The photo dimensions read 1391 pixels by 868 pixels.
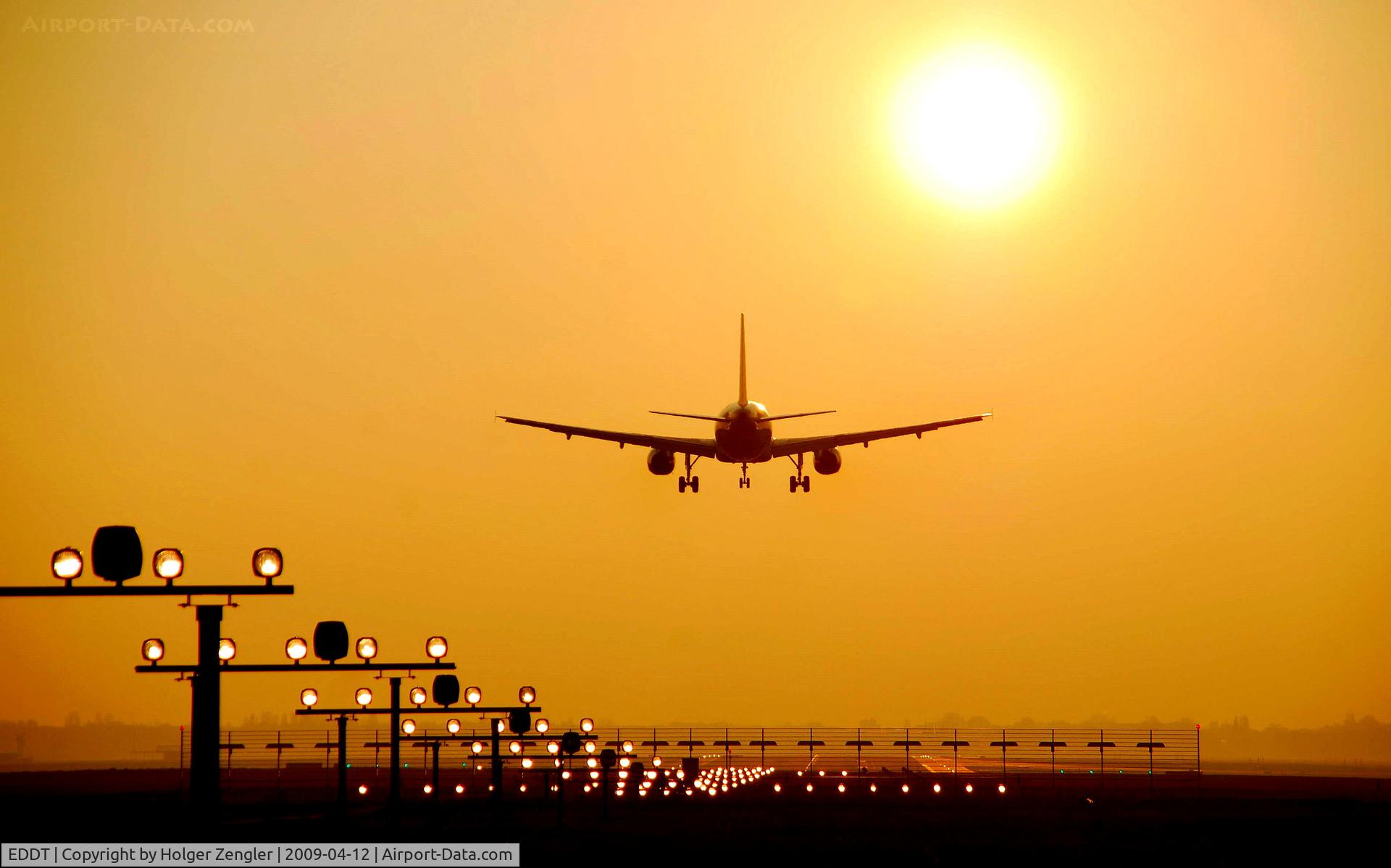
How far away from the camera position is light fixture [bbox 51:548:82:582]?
29984 millimetres

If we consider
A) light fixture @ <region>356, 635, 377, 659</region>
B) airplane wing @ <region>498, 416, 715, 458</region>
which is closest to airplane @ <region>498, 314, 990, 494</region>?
airplane wing @ <region>498, 416, 715, 458</region>

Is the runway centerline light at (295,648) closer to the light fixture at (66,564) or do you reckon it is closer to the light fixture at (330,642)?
the light fixture at (330,642)

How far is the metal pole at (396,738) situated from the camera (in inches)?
1677

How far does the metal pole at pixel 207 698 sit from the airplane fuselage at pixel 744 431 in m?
53.7

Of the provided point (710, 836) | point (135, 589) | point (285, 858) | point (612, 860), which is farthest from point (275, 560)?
point (710, 836)

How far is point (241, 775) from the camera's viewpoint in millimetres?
131750

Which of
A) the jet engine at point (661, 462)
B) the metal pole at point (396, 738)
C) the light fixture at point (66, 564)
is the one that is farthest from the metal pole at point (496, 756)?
the jet engine at point (661, 462)

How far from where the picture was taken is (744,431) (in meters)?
85.1

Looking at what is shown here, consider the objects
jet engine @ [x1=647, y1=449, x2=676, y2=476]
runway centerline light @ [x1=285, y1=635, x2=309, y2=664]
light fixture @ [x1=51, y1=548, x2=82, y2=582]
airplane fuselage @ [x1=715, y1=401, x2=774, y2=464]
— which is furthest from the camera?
jet engine @ [x1=647, y1=449, x2=676, y2=476]

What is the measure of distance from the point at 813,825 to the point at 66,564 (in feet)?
107

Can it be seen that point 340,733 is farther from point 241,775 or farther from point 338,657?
point 241,775

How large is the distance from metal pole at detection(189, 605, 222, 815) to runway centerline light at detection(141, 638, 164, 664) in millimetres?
4015

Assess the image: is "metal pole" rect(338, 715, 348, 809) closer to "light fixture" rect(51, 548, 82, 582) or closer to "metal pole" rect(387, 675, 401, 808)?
"metal pole" rect(387, 675, 401, 808)

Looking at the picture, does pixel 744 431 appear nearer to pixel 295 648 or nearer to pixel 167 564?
pixel 295 648
